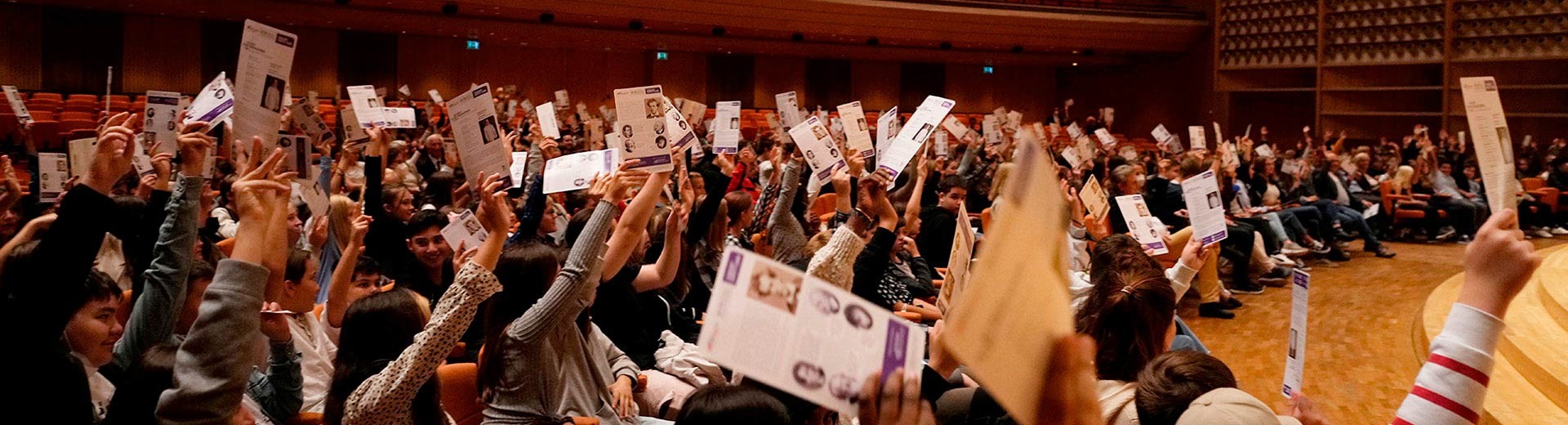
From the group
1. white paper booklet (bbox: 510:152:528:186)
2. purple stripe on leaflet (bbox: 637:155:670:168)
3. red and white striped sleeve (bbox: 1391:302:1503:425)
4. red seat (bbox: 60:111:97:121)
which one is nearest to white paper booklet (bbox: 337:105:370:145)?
A: white paper booklet (bbox: 510:152:528:186)

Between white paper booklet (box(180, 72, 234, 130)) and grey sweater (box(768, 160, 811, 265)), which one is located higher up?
white paper booklet (box(180, 72, 234, 130))

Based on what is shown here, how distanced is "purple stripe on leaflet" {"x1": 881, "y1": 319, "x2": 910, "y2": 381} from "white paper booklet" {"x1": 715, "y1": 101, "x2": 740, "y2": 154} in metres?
5.83

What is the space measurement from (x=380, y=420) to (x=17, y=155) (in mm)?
10253

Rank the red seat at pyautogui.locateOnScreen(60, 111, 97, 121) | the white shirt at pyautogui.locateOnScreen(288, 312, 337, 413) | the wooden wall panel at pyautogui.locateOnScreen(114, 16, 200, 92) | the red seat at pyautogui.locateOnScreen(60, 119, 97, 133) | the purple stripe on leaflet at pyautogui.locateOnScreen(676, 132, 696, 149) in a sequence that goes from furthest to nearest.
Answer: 1. the wooden wall panel at pyautogui.locateOnScreen(114, 16, 200, 92)
2. the red seat at pyautogui.locateOnScreen(60, 111, 97, 121)
3. the red seat at pyautogui.locateOnScreen(60, 119, 97, 133)
4. the purple stripe on leaflet at pyautogui.locateOnScreen(676, 132, 696, 149)
5. the white shirt at pyautogui.locateOnScreen(288, 312, 337, 413)

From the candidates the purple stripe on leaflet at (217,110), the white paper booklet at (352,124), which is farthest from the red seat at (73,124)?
the purple stripe on leaflet at (217,110)

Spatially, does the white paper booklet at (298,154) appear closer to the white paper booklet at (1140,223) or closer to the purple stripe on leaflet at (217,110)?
the purple stripe on leaflet at (217,110)

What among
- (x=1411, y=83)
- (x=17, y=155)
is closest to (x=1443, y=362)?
(x=17, y=155)

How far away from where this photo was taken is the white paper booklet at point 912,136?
5359 mm

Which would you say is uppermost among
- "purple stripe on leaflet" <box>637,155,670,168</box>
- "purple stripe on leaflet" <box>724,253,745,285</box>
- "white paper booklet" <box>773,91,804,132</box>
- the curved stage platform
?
"white paper booklet" <box>773,91,804,132</box>

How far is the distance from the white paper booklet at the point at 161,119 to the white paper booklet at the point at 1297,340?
4.25 metres

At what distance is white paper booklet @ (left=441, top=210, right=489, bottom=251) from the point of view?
149 inches

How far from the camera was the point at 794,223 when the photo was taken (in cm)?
553

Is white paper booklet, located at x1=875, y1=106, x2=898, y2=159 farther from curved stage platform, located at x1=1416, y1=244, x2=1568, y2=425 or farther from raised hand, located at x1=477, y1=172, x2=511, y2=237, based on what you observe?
raised hand, located at x1=477, y1=172, x2=511, y2=237

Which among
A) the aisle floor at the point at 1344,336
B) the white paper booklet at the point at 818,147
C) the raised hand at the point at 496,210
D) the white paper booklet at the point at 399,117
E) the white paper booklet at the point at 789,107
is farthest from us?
the white paper booklet at the point at 789,107
